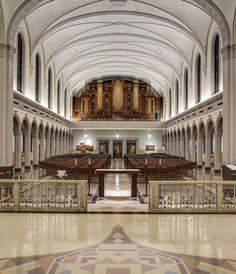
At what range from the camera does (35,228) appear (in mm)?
6715

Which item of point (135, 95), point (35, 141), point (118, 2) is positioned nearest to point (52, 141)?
point (35, 141)

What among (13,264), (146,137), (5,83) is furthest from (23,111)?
(146,137)

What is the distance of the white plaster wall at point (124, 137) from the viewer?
1599 inches

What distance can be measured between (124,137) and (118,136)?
823 mm

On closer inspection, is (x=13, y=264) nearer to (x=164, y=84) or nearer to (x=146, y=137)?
(x=164, y=84)

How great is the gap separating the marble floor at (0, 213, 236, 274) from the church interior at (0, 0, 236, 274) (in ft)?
0.07

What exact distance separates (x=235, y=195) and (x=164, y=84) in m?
29.6

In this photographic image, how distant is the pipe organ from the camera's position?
39188mm

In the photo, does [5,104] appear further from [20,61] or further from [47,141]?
[47,141]

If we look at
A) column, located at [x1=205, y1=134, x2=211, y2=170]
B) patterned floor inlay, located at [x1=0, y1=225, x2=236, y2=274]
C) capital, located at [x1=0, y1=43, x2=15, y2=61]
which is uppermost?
capital, located at [x1=0, y1=43, x2=15, y2=61]

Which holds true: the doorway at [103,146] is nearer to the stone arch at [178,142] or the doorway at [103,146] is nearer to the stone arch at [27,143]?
the stone arch at [178,142]

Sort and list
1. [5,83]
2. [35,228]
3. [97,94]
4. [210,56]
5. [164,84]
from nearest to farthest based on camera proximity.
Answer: [35,228]
[5,83]
[210,56]
[164,84]
[97,94]

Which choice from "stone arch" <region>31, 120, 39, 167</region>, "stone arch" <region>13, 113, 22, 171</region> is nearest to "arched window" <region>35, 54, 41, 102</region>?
"stone arch" <region>31, 120, 39, 167</region>

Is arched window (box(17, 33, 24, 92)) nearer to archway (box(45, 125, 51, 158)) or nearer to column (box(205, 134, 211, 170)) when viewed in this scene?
archway (box(45, 125, 51, 158))
